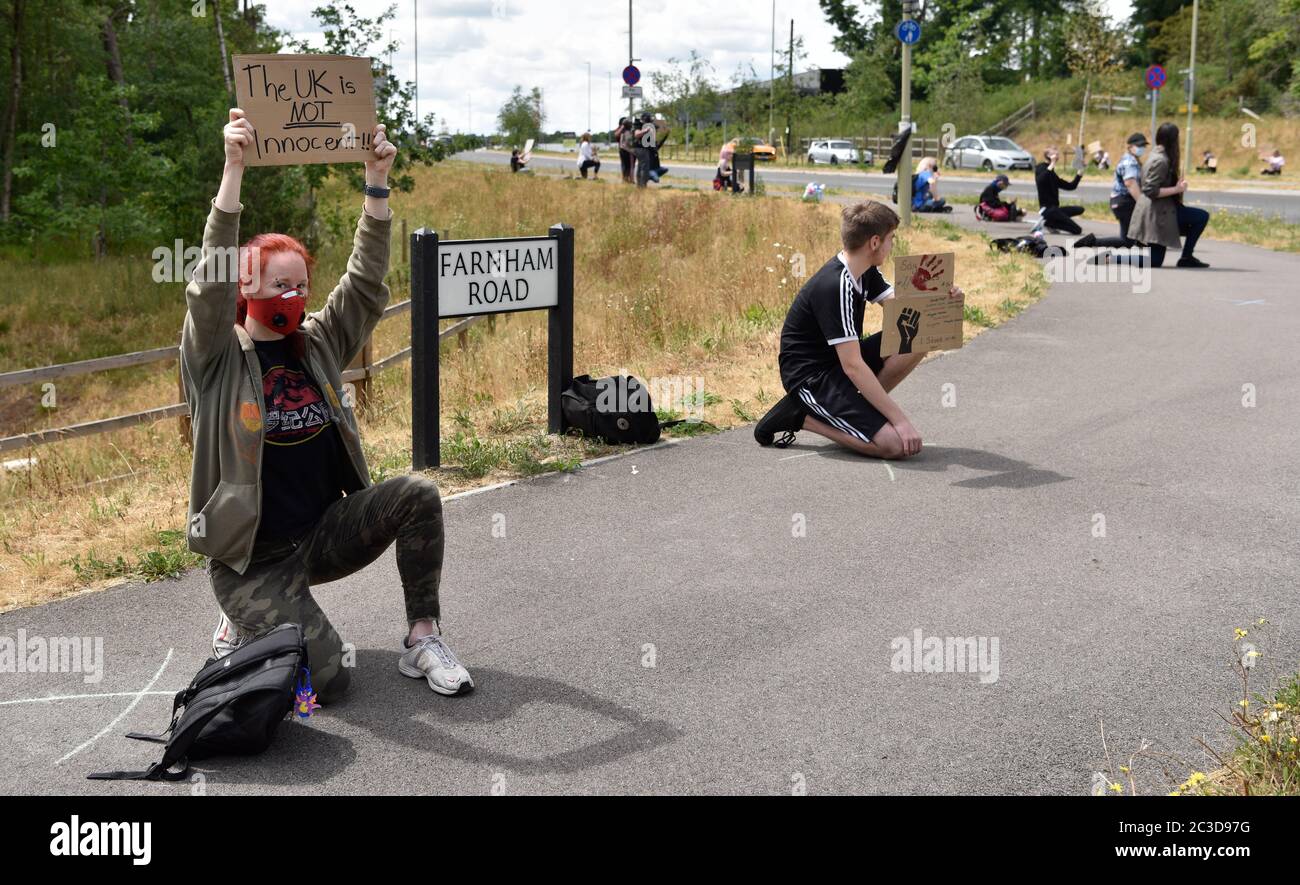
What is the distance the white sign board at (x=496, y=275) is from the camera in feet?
26.6

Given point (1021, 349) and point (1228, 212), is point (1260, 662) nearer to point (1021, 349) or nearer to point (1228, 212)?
point (1021, 349)

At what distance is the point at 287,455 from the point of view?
4777mm

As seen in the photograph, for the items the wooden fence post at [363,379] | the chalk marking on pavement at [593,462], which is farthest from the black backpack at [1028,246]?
the chalk marking on pavement at [593,462]

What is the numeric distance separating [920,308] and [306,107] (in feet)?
14.7

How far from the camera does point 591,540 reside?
6770mm

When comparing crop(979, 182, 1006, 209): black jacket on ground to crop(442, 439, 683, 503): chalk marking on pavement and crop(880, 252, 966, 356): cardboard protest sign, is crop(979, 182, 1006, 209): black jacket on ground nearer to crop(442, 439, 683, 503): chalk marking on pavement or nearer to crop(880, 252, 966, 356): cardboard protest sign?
crop(880, 252, 966, 356): cardboard protest sign

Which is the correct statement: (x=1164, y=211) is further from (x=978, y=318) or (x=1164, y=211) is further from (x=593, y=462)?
(x=593, y=462)

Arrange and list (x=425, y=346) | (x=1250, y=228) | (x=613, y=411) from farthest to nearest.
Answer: (x=1250, y=228), (x=613, y=411), (x=425, y=346)

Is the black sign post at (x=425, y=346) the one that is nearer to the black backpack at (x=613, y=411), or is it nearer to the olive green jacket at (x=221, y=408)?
the black backpack at (x=613, y=411)

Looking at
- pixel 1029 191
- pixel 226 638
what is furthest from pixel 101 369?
pixel 1029 191

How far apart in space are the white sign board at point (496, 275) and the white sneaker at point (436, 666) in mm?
3492
